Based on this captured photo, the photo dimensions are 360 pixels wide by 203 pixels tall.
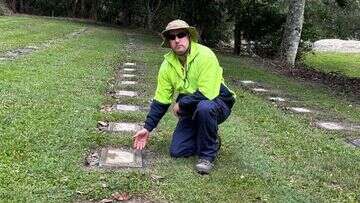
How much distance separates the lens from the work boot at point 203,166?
5.33m

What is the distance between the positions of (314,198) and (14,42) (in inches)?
522

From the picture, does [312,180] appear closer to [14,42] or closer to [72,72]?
[72,72]

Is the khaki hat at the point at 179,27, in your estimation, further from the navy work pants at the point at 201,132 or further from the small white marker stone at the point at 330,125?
the small white marker stone at the point at 330,125

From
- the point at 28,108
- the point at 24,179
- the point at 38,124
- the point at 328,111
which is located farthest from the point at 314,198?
the point at 328,111

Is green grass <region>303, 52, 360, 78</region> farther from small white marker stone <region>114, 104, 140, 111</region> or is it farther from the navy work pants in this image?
the navy work pants

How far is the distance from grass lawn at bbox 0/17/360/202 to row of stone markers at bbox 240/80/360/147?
219mm

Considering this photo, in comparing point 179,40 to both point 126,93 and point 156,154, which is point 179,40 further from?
point 126,93

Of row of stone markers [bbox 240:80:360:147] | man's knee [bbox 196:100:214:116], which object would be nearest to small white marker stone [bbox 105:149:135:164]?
man's knee [bbox 196:100:214:116]

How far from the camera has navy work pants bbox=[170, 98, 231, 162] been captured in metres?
5.64

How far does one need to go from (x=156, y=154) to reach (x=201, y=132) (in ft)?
1.69

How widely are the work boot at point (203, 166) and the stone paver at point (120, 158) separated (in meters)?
0.52

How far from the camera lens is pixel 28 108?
24.2 ft

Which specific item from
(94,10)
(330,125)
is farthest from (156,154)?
(94,10)

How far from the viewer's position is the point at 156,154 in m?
5.89
